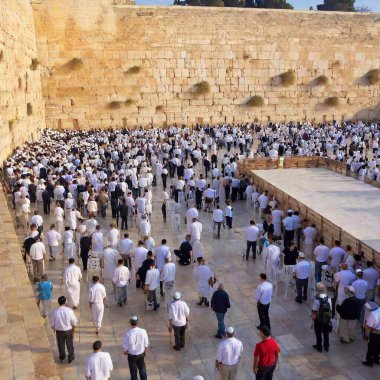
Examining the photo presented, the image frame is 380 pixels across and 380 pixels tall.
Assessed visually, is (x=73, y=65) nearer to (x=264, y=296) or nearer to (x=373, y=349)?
(x=264, y=296)

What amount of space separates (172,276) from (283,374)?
2.38 meters

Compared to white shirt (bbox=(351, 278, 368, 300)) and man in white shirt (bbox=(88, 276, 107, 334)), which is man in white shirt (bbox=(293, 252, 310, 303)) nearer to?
white shirt (bbox=(351, 278, 368, 300))

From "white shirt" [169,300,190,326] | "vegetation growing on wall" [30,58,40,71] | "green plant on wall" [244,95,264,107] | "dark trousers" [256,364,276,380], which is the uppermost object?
"vegetation growing on wall" [30,58,40,71]

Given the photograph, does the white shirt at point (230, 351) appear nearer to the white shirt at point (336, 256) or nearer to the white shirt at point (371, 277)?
the white shirt at point (371, 277)

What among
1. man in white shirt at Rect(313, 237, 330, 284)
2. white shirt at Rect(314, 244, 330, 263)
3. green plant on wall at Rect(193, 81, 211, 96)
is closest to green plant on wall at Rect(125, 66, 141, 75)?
green plant on wall at Rect(193, 81, 211, 96)

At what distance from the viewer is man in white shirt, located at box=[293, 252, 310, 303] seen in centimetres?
724

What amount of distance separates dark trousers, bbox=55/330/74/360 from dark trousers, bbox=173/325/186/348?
4.37 feet

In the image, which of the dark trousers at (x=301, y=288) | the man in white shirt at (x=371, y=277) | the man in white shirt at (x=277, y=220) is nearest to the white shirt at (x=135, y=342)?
the dark trousers at (x=301, y=288)

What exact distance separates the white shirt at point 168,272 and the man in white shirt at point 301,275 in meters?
1.96

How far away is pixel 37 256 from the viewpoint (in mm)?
7840

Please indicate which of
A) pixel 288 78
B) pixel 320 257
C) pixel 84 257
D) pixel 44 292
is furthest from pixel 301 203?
pixel 288 78

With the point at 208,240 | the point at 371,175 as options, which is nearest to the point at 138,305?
the point at 208,240

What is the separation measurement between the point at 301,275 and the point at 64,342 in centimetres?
368

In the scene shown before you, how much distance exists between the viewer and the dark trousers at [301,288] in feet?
24.1
